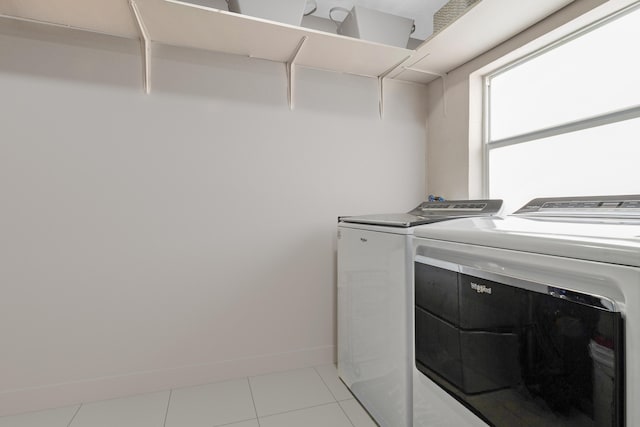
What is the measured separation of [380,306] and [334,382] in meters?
0.79

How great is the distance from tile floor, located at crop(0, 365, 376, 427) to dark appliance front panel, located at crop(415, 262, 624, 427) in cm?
76

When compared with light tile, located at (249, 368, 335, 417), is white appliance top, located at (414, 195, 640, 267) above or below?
above

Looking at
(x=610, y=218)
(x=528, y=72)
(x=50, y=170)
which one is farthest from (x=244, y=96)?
(x=610, y=218)

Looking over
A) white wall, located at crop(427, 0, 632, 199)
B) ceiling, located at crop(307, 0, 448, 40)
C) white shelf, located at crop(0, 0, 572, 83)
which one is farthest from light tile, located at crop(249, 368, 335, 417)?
ceiling, located at crop(307, 0, 448, 40)

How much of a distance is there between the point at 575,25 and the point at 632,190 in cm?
90

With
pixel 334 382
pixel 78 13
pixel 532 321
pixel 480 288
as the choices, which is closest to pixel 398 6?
pixel 78 13

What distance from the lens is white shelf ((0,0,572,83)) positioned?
160 centimetres

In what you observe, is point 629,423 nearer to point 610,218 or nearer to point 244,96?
point 610,218

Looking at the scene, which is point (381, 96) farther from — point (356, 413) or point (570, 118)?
point (356, 413)

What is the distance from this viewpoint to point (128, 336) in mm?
1915

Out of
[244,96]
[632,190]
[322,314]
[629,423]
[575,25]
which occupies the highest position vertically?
[575,25]

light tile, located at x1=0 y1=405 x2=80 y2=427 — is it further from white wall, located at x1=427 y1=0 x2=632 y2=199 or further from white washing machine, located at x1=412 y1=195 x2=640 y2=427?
white wall, located at x1=427 y1=0 x2=632 y2=199

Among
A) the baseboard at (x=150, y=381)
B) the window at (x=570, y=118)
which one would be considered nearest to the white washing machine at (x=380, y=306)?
the baseboard at (x=150, y=381)

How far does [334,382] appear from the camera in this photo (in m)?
2.06
